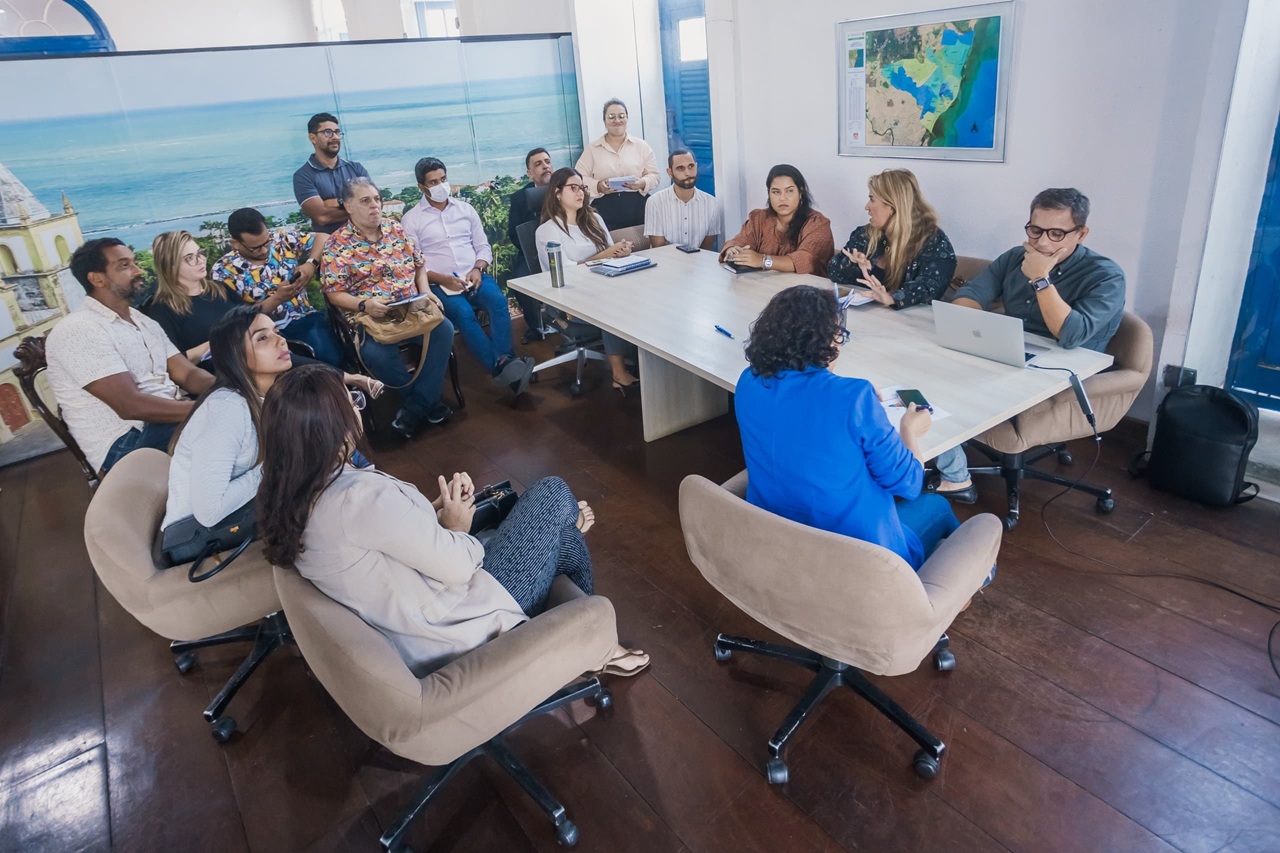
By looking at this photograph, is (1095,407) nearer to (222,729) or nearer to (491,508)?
(491,508)

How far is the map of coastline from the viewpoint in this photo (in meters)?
3.70

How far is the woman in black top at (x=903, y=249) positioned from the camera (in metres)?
3.29

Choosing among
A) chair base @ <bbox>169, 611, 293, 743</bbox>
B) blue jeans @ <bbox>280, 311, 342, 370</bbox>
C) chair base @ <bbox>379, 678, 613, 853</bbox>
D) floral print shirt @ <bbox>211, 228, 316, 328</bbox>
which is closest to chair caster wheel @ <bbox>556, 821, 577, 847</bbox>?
chair base @ <bbox>379, 678, 613, 853</bbox>

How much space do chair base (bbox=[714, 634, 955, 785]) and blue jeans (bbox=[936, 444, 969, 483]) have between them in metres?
0.79

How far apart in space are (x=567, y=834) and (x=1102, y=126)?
11.2 feet

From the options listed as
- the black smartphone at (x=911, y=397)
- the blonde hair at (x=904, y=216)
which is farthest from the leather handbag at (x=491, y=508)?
the blonde hair at (x=904, y=216)

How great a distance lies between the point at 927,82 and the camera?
3955mm

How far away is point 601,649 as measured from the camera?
1.84 meters

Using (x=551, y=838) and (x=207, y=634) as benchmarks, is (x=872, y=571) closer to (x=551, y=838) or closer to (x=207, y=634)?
(x=551, y=838)

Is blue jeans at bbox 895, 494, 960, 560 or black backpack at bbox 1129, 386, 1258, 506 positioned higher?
blue jeans at bbox 895, 494, 960, 560

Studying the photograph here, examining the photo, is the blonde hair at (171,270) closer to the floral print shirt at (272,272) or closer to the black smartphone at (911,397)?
the floral print shirt at (272,272)

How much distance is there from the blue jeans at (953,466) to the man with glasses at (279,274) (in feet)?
10.5

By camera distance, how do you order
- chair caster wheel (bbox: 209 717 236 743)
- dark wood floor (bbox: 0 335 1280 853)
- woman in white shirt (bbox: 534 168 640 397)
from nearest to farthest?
dark wood floor (bbox: 0 335 1280 853)
chair caster wheel (bbox: 209 717 236 743)
woman in white shirt (bbox: 534 168 640 397)

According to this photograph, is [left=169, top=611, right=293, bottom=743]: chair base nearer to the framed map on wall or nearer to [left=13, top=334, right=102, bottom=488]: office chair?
[left=13, top=334, right=102, bottom=488]: office chair
